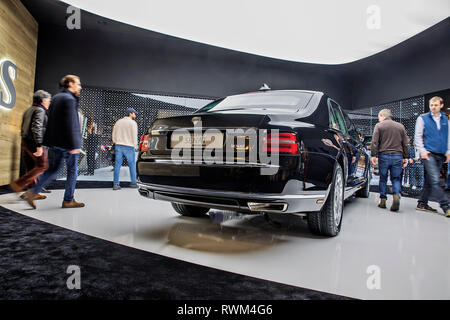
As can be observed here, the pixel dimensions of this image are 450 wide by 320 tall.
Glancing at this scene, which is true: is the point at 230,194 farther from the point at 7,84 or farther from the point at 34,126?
the point at 7,84

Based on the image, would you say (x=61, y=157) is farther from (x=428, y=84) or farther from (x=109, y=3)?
(x=428, y=84)

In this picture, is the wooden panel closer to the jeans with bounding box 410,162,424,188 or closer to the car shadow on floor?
the car shadow on floor

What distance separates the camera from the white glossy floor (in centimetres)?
162

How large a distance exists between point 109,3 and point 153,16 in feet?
3.10

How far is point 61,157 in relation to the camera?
3.36m

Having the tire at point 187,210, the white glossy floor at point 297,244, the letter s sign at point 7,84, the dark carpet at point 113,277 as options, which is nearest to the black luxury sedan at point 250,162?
the white glossy floor at point 297,244

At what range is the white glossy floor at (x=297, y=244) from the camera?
5.32 feet

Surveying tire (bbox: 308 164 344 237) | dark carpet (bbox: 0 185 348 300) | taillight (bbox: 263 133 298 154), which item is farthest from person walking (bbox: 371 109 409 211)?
dark carpet (bbox: 0 185 348 300)

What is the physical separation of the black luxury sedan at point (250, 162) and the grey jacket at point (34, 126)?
2.26m

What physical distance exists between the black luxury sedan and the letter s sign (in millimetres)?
4368

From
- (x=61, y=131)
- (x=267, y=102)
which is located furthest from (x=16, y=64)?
(x=267, y=102)

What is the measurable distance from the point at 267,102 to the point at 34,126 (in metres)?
3.19

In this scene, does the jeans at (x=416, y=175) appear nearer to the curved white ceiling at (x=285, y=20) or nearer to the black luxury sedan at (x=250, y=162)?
the curved white ceiling at (x=285, y=20)
